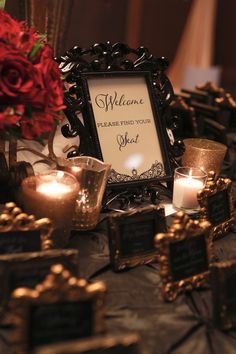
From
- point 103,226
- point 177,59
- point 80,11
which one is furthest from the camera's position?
point 177,59

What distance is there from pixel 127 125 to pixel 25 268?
57 centimetres

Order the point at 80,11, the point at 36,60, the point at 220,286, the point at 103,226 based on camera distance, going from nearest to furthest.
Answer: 1. the point at 220,286
2. the point at 36,60
3. the point at 103,226
4. the point at 80,11

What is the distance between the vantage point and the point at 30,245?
811 millimetres

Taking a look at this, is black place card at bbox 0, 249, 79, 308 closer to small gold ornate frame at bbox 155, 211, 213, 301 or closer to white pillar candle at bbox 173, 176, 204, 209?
small gold ornate frame at bbox 155, 211, 213, 301

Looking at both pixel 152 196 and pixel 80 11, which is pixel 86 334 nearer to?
pixel 152 196

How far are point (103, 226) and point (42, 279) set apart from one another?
0.38m

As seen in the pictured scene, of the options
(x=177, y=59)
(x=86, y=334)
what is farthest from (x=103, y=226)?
(x=177, y=59)

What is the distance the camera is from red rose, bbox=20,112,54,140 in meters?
0.87

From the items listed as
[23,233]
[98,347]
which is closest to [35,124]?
[23,233]

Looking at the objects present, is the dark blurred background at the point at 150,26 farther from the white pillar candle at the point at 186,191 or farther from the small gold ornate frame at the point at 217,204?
the small gold ornate frame at the point at 217,204

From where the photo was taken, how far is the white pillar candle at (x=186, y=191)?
1.16m

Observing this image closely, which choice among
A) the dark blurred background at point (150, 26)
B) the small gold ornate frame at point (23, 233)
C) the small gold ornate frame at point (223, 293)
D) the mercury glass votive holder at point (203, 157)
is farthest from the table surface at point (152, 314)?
the dark blurred background at point (150, 26)

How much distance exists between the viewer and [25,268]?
72 centimetres

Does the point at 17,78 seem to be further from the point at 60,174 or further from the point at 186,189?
the point at 186,189
